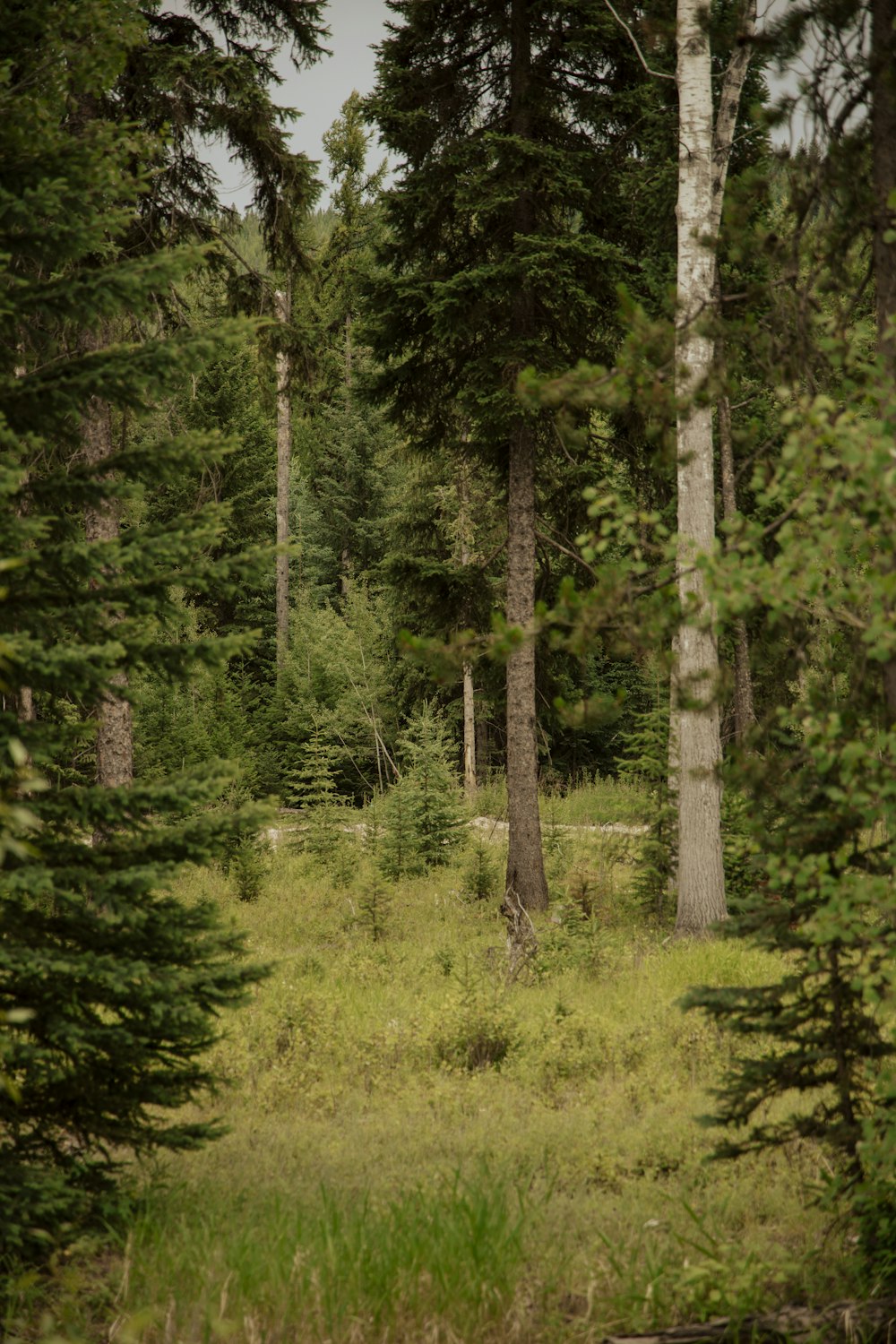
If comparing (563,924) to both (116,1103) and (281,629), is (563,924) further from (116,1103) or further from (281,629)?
(281,629)

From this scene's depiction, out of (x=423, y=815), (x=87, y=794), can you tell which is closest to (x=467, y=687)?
(x=423, y=815)

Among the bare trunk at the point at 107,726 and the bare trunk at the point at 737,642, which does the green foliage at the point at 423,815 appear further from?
the bare trunk at the point at 107,726

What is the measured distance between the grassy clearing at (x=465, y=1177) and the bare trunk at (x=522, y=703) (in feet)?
3.15

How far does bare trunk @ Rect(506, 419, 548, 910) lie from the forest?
8cm

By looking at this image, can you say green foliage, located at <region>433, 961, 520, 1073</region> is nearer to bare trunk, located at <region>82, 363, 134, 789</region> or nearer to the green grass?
bare trunk, located at <region>82, 363, 134, 789</region>

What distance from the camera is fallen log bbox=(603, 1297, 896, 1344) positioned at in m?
3.72

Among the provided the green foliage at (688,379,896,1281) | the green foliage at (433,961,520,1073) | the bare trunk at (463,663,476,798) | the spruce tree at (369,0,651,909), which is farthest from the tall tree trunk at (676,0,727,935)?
the bare trunk at (463,663,476,798)

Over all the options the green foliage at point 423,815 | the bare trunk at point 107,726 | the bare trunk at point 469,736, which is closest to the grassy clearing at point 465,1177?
the bare trunk at point 107,726

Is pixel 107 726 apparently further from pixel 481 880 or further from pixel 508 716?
pixel 481 880

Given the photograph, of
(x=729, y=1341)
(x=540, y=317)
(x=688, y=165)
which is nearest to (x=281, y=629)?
(x=540, y=317)

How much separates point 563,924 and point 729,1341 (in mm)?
7178

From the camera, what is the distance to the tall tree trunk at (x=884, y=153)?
429 centimetres

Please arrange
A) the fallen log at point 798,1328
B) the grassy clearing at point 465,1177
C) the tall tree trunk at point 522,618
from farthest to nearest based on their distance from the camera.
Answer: the tall tree trunk at point 522,618 < the grassy clearing at point 465,1177 < the fallen log at point 798,1328

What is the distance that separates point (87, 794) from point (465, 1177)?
2.89 meters
